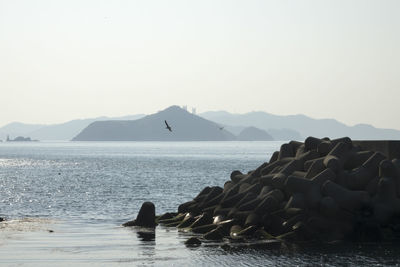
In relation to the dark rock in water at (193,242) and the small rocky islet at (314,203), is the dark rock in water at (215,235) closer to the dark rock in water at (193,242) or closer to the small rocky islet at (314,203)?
the small rocky islet at (314,203)

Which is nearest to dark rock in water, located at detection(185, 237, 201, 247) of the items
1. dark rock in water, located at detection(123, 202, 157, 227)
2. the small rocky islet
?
the small rocky islet

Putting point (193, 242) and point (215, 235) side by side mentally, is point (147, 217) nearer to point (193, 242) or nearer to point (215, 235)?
point (215, 235)

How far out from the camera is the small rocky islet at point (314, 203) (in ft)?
96.7

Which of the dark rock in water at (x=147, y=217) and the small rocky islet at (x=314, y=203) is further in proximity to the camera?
the dark rock in water at (x=147, y=217)

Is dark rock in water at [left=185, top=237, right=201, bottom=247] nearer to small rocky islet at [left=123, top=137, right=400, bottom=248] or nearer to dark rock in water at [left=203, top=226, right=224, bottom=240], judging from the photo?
small rocky islet at [left=123, top=137, right=400, bottom=248]

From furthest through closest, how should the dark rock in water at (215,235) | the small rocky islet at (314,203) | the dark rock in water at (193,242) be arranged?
the dark rock in water at (215,235) < the small rocky islet at (314,203) < the dark rock in water at (193,242)

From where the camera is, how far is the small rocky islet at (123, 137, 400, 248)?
29469 millimetres

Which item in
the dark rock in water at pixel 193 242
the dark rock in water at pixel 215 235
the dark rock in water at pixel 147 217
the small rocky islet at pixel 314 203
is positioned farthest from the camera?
the dark rock in water at pixel 147 217

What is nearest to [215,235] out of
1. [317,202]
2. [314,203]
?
[314,203]

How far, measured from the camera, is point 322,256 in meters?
26.5

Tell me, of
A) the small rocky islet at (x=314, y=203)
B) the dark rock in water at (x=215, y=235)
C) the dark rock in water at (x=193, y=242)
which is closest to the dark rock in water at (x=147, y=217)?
the small rocky islet at (x=314, y=203)

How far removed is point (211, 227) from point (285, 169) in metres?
4.22

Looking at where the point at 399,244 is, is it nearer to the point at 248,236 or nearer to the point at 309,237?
the point at 309,237

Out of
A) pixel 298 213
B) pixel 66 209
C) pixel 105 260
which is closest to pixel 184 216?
pixel 298 213
